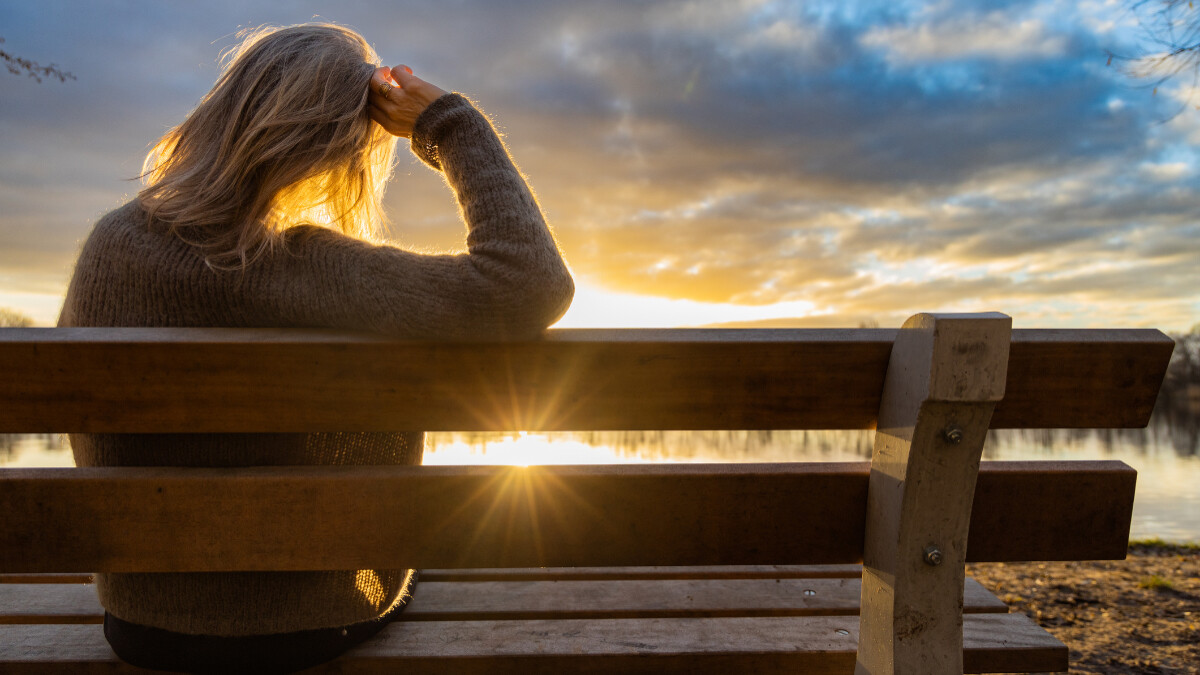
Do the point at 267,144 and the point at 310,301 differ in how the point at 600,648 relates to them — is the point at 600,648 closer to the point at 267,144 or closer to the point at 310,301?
the point at 310,301

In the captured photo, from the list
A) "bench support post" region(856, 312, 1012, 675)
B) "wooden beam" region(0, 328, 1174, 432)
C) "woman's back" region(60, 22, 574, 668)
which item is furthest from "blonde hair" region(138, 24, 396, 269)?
"bench support post" region(856, 312, 1012, 675)

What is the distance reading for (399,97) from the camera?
5.25 ft

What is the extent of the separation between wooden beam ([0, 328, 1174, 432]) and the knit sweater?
89mm

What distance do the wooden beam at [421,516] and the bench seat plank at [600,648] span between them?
0.29 metres

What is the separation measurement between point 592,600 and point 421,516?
0.66 meters

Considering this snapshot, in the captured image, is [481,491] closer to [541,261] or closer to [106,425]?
[541,261]

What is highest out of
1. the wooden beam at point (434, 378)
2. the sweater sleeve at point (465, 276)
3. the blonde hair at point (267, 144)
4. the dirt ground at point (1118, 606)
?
the blonde hair at point (267, 144)

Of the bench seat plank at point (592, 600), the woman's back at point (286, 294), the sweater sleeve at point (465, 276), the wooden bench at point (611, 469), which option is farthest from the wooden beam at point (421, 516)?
the bench seat plank at point (592, 600)

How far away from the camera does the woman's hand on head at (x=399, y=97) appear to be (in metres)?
1.59

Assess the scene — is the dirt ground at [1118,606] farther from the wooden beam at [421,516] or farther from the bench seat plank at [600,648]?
the wooden beam at [421,516]

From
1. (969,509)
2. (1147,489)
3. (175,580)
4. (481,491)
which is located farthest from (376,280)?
(1147,489)

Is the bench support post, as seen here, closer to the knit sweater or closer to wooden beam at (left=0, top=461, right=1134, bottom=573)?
wooden beam at (left=0, top=461, right=1134, bottom=573)

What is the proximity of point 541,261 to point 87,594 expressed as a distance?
1.59 m

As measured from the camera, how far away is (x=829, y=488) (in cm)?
130
